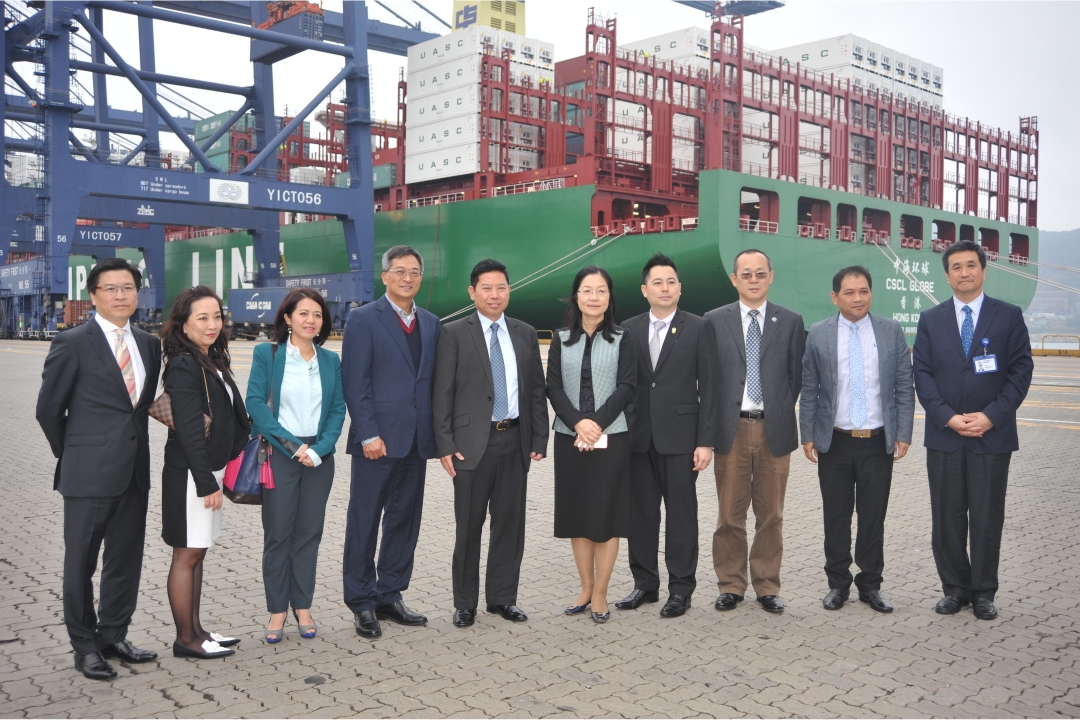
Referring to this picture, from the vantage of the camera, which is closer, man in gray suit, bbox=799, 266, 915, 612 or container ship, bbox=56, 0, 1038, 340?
man in gray suit, bbox=799, 266, 915, 612

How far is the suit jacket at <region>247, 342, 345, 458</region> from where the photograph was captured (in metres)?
3.59

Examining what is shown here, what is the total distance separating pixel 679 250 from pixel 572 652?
67.8 feet

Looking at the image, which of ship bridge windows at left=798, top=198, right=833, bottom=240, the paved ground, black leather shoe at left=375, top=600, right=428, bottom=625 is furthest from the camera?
ship bridge windows at left=798, top=198, right=833, bottom=240

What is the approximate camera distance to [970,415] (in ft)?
13.5

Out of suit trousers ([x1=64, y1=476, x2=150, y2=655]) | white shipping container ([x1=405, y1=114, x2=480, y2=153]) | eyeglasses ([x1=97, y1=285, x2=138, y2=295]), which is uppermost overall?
white shipping container ([x1=405, y1=114, x2=480, y2=153])

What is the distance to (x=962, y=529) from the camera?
4.17m

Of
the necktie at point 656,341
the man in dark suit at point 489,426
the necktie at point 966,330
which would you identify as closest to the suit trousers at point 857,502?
the necktie at point 966,330

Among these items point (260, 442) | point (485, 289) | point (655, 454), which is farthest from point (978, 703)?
point (260, 442)

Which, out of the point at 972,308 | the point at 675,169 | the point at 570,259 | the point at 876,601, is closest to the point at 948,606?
the point at 876,601

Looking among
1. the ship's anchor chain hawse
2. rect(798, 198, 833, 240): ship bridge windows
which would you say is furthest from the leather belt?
rect(798, 198, 833, 240): ship bridge windows

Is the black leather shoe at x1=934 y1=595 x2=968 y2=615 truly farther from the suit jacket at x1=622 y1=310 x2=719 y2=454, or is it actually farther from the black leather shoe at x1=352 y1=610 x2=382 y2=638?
the black leather shoe at x1=352 y1=610 x2=382 y2=638

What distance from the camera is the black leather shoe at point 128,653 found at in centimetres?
331

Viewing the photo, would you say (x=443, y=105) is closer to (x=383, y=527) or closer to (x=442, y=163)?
(x=442, y=163)

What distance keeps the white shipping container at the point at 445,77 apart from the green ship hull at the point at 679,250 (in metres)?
3.75
